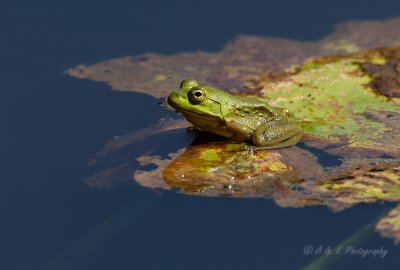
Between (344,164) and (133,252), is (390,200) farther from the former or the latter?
(133,252)

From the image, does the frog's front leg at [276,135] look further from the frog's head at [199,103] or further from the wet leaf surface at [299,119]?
the frog's head at [199,103]

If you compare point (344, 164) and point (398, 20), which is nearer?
point (344, 164)

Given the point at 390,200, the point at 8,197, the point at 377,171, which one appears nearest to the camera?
the point at 390,200

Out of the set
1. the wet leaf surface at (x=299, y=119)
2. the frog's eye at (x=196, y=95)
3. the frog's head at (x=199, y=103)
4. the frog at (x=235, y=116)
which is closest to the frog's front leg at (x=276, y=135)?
the frog at (x=235, y=116)

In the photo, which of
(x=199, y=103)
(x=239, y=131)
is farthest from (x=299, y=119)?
(x=199, y=103)

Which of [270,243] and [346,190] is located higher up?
[346,190]

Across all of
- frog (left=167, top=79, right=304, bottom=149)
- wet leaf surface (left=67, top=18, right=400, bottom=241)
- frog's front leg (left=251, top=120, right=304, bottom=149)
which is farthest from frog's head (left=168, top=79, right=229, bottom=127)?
frog's front leg (left=251, top=120, right=304, bottom=149)

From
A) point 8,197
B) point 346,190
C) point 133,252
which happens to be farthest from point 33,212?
point 346,190

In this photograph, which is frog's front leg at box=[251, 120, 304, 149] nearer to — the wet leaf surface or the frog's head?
the wet leaf surface
